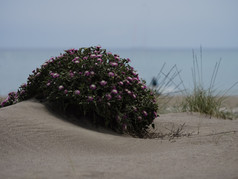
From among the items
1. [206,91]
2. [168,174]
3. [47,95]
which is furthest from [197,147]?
[206,91]

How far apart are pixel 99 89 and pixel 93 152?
1.04 m

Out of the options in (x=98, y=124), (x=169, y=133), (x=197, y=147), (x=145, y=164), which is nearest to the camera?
(x=145, y=164)

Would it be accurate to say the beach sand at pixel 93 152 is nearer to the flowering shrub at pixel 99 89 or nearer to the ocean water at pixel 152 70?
the flowering shrub at pixel 99 89

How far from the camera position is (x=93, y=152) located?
3463 millimetres

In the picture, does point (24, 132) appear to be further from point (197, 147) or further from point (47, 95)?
point (197, 147)

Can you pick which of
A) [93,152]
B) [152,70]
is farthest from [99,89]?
[152,70]

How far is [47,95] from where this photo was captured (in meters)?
4.55

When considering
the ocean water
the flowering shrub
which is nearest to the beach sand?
the flowering shrub

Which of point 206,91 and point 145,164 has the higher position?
point 206,91

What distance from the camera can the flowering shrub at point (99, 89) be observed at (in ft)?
13.6

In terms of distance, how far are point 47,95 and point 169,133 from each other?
5.70 ft

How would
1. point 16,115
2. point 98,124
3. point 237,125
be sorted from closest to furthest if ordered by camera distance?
point 16,115, point 98,124, point 237,125

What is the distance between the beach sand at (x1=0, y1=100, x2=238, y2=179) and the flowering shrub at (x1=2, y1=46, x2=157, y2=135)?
0.21 m

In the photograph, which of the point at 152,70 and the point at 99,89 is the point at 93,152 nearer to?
the point at 99,89
